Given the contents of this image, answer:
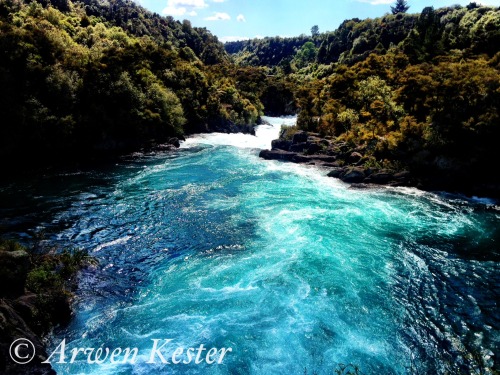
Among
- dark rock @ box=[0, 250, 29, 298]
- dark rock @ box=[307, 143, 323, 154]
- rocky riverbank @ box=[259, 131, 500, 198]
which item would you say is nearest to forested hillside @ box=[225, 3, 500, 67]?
dark rock @ box=[307, 143, 323, 154]

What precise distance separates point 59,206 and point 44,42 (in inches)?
1153

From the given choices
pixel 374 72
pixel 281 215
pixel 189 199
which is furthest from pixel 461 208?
pixel 374 72

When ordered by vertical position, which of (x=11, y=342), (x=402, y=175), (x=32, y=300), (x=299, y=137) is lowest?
(x=402, y=175)

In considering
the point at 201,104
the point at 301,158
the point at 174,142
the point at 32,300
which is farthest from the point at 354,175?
the point at 201,104

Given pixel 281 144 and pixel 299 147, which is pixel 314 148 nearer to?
pixel 299 147

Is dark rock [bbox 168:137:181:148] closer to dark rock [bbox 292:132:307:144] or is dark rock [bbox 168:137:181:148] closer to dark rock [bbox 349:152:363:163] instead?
dark rock [bbox 292:132:307:144]

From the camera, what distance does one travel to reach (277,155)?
57.2 m

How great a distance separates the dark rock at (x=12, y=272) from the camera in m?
16.6

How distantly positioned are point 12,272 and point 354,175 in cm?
3786

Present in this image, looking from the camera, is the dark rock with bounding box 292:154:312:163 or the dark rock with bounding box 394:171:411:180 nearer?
the dark rock with bounding box 394:171:411:180

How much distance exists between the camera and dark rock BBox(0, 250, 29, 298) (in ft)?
54.5

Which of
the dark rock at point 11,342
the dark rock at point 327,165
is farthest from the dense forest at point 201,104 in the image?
the dark rock at point 11,342

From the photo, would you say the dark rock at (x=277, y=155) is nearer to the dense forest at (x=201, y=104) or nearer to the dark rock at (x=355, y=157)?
the dense forest at (x=201, y=104)

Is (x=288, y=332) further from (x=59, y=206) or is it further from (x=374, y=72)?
(x=374, y=72)
